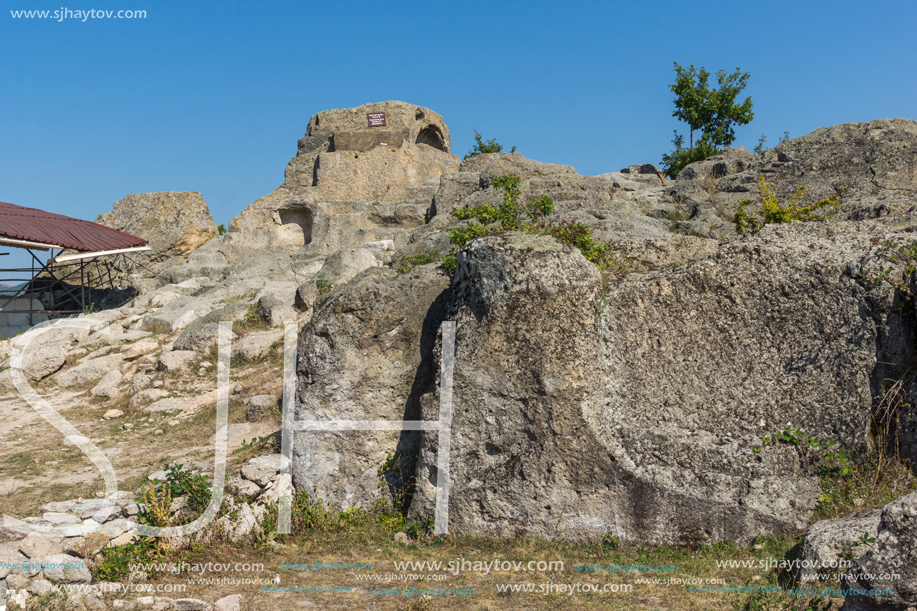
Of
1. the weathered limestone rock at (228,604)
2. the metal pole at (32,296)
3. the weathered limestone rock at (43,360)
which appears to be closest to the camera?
the weathered limestone rock at (228,604)

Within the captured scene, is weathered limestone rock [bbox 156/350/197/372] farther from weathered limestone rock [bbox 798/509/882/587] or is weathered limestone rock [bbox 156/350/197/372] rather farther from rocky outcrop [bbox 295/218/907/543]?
weathered limestone rock [bbox 798/509/882/587]

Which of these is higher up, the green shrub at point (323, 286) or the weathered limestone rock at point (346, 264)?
the weathered limestone rock at point (346, 264)

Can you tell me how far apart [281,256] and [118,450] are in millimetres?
9604

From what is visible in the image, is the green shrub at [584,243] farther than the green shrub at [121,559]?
Yes

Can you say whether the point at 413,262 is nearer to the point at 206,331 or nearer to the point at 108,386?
the point at 206,331

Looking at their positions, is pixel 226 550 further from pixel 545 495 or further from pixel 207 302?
pixel 207 302

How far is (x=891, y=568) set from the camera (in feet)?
12.4

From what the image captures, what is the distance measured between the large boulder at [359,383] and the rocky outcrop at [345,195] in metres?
10.4

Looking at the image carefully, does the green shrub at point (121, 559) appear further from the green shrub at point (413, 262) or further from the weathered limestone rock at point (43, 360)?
the weathered limestone rock at point (43, 360)

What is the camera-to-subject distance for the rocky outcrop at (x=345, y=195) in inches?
737

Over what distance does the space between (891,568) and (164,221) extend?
2238 cm

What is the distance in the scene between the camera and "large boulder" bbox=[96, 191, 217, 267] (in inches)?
841

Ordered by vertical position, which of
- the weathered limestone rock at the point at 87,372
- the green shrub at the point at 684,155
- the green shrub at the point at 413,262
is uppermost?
the green shrub at the point at 684,155

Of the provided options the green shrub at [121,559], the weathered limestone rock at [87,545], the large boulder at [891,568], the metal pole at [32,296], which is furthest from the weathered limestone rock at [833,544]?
the metal pole at [32,296]
